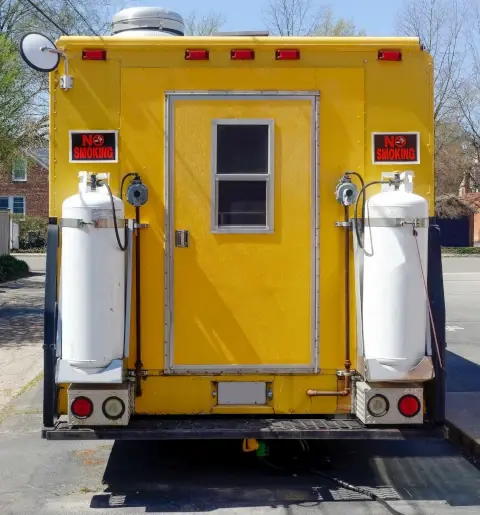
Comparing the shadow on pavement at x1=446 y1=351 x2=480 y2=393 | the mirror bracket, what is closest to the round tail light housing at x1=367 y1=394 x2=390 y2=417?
the mirror bracket

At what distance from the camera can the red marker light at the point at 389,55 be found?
546cm

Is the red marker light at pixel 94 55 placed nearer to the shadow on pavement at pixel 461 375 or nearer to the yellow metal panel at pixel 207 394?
the yellow metal panel at pixel 207 394

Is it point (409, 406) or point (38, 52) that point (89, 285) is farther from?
point (409, 406)

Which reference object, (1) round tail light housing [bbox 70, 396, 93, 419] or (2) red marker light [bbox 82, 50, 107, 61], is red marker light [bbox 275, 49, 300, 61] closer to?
(2) red marker light [bbox 82, 50, 107, 61]

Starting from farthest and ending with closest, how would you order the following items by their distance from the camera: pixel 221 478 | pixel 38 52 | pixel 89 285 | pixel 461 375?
pixel 461 375, pixel 221 478, pixel 38 52, pixel 89 285

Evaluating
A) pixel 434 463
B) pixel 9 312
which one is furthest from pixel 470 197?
pixel 434 463

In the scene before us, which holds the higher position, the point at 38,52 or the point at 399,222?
the point at 38,52

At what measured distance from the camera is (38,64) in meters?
5.31

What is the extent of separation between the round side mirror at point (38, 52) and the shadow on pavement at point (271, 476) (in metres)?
3.05

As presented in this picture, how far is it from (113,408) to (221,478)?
1.27m

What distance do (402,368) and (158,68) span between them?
2.64m

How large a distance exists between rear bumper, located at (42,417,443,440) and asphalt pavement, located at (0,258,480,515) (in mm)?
532

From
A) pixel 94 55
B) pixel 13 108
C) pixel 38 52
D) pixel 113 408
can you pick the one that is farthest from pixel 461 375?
pixel 13 108

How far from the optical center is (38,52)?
209 inches
